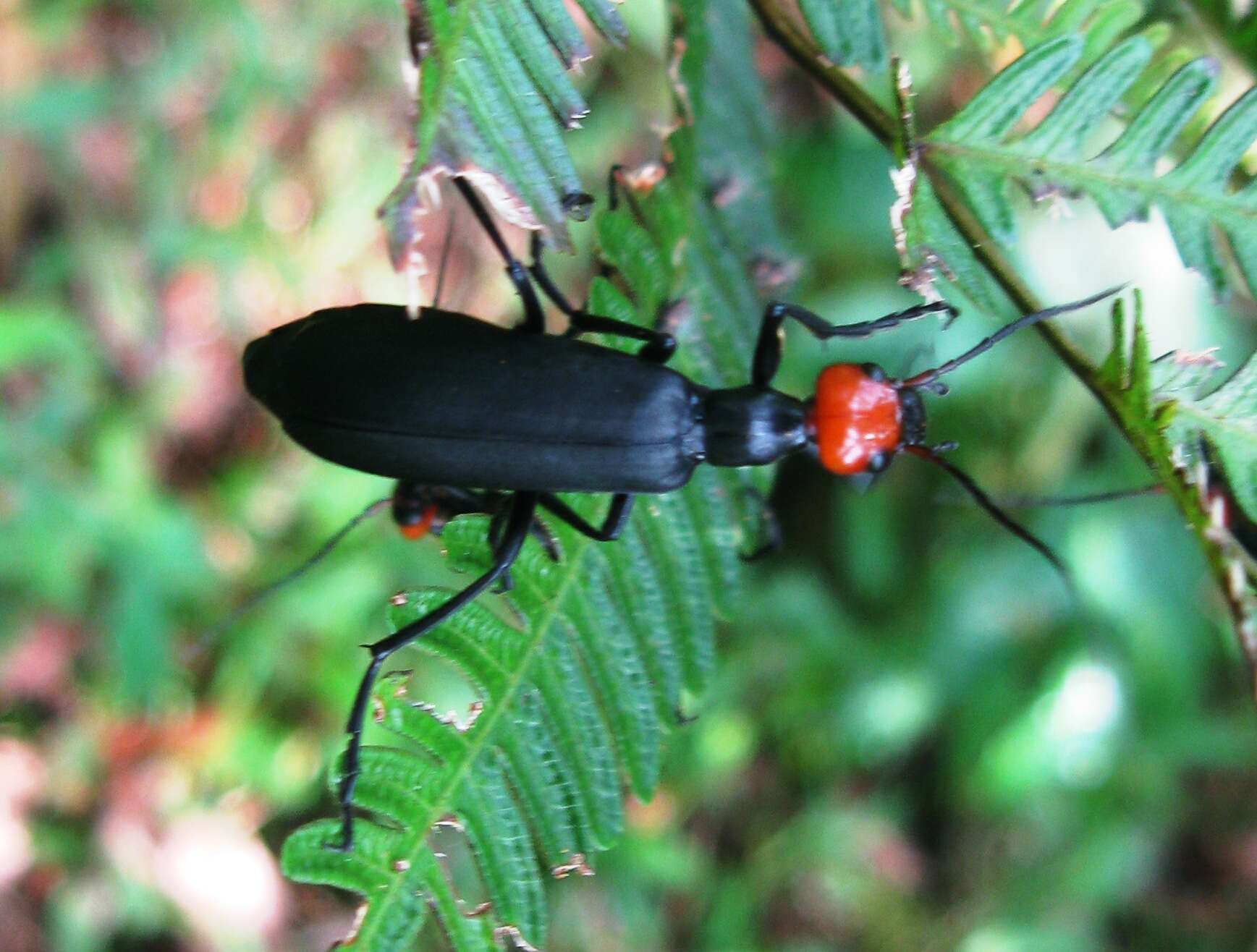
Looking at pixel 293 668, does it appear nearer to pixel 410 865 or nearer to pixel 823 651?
pixel 823 651

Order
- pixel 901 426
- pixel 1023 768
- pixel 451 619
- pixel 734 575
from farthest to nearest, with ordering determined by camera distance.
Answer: pixel 1023 768 → pixel 901 426 → pixel 734 575 → pixel 451 619

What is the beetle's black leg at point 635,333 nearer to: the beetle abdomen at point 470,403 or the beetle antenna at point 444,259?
the beetle abdomen at point 470,403

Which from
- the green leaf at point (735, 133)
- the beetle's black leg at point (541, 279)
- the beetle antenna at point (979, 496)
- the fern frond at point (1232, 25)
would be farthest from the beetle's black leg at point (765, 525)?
the fern frond at point (1232, 25)

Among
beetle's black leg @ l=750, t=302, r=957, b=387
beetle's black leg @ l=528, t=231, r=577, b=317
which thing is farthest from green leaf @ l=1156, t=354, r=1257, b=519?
beetle's black leg @ l=528, t=231, r=577, b=317

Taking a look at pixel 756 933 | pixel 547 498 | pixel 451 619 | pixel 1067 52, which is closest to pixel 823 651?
pixel 756 933

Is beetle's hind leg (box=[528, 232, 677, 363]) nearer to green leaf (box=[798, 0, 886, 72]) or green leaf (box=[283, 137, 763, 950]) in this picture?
green leaf (box=[283, 137, 763, 950])

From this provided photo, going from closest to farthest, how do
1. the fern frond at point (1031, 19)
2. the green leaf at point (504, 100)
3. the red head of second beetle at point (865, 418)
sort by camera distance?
the green leaf at point (504, 100), the fern frond at point (1031, 19), the red head of second beetle at point (865, 418)
